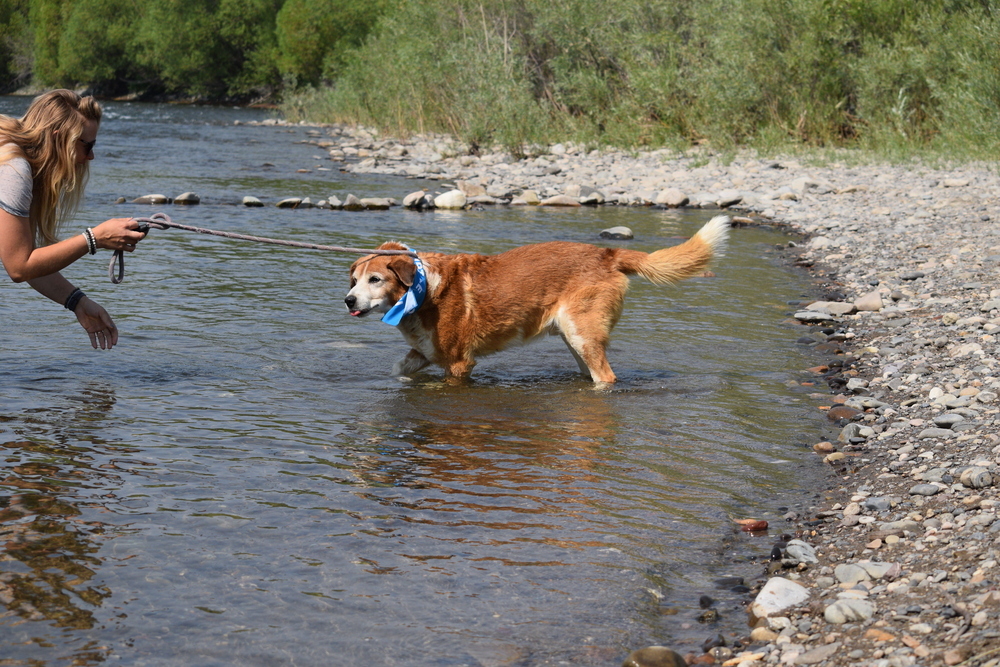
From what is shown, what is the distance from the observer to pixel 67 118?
17.8 feet

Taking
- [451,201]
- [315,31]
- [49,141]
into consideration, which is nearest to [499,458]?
[49,141]

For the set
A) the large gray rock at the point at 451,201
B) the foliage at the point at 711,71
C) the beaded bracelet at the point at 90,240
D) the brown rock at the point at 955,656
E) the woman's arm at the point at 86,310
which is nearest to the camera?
the brown rock at the point at 955,656

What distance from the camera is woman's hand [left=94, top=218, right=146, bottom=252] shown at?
17.4 ft

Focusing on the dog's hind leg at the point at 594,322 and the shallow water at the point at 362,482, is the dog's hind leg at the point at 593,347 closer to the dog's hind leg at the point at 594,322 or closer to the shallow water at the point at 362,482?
the dog's hind leg at the point at 594,322

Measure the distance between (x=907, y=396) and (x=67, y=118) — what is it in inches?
222

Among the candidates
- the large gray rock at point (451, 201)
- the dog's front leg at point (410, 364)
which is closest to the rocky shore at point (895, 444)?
the dog's front leg at point (410, 364)

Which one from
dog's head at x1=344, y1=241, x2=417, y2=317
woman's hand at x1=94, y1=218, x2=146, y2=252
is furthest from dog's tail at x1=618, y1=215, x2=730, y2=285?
woman's hand at x1=94, y1=218, x2=146, y2=252

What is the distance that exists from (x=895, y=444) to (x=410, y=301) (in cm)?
354

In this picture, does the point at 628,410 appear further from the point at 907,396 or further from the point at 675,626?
the point at 675,626

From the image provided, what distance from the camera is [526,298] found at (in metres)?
7.38

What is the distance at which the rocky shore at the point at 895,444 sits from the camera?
3.34m

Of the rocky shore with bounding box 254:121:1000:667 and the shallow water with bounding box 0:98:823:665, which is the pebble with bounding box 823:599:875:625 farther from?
the shallow water with bounding box 0:98:823:665

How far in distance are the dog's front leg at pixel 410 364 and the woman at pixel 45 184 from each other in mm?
2541

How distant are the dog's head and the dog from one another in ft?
0.14
